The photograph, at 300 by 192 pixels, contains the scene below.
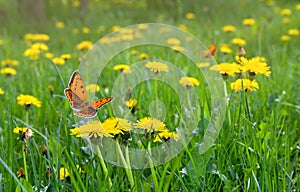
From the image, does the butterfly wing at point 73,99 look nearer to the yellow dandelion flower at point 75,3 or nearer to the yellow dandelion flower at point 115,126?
the yellow dandelion flower at point 115,126

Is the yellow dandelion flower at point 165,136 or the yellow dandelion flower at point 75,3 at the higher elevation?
the yellow dandelion flower at point 75,3

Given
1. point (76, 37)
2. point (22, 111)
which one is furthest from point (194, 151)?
point (76, 37)

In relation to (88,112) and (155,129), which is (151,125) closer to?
(155,129)

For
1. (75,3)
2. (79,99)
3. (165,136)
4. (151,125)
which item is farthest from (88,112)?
(75,3)

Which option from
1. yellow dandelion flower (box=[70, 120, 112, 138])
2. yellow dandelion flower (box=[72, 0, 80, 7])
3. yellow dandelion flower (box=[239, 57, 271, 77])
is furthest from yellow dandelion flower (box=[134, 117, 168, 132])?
yellow dandelion flower (box=[72, 0, 80, 7])

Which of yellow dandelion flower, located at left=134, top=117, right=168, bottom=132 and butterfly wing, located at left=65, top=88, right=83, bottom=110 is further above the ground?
butterfly wing, located at left=65, top=88, right=83, bottom=110

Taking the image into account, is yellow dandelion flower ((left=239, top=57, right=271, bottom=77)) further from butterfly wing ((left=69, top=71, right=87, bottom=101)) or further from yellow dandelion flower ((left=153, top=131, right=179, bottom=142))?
butterfly wing ((left=69, top=71, right=87, bottom=101))

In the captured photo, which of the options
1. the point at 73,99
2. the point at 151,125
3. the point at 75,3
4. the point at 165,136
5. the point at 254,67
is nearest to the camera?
the point at 73,99

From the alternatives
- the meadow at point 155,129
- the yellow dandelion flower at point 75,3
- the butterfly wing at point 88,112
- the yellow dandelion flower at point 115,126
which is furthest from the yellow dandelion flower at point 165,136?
the yellow dandelion flower at point 75,3
